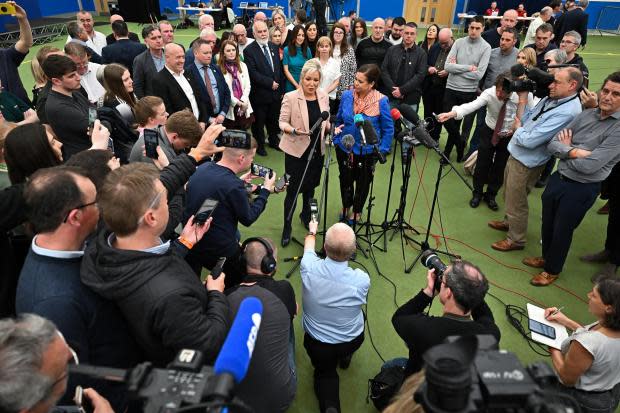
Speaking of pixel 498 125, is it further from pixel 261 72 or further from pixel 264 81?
pixel 261 72

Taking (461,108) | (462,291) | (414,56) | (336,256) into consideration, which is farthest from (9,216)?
(414,56)

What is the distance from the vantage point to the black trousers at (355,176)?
3744 mm

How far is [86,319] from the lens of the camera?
4.62ft

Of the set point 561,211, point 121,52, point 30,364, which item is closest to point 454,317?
point 30,364

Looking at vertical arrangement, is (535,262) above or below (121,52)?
below

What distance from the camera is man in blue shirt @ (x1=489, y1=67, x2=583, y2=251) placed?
305 centimetres

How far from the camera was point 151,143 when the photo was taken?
2490mm

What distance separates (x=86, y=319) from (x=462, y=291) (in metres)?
1.60

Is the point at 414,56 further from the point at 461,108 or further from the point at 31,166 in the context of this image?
the point at 31,166

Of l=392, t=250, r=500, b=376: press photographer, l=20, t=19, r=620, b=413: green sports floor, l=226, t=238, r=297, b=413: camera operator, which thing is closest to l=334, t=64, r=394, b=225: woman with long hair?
l=20, t=19, r=620, b=413: green sports floor

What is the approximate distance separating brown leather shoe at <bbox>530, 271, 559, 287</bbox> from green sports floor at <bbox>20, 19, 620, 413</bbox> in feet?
0.16

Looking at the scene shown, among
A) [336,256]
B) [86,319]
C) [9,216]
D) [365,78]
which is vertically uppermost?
[365,78]

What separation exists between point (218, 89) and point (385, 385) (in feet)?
12.2

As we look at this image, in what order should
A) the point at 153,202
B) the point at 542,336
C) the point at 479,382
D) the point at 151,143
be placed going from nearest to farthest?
the point at 479,382 → the point at 153,202 → the point at 151,143 → the point at 542,336
